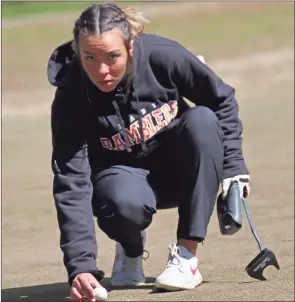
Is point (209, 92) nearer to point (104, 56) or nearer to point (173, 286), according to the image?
point (104, 56)

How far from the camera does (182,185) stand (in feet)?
16.8

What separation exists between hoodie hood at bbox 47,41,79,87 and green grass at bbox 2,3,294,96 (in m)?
13.2

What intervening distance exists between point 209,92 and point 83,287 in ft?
3.97

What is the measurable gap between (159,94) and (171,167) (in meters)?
0.40

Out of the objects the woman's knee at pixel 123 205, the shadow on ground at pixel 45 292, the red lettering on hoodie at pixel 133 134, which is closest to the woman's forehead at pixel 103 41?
the red lettering on hoodie at pixel 133 134

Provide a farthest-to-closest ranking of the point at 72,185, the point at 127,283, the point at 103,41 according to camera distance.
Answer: the point at 127,283, the point at 72,185, the point at 103,41

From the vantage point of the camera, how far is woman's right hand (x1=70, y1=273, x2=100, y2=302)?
4.59 meters

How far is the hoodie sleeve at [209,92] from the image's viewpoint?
16.6ft

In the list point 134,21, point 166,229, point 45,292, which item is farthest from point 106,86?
point 166,229

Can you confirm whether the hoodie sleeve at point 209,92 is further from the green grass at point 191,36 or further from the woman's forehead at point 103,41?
the green grass at point 191,36

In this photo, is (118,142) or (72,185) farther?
(118,142)

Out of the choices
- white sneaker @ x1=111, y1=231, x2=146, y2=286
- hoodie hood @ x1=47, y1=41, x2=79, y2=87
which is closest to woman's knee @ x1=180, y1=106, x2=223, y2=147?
hoodie hood @ x1=47, y1=41, x2=79, y2=87

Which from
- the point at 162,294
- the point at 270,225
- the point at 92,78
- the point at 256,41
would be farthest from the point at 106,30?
the point at 256,41

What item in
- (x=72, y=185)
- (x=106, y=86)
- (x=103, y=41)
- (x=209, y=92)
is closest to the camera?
(x=103, y=41)
